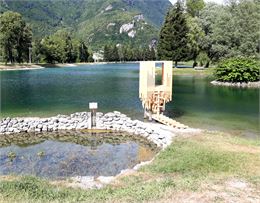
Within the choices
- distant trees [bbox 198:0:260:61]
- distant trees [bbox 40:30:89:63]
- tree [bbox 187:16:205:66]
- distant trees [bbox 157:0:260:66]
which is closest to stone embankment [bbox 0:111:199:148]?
distant trees [bbox 198:0:260:61]

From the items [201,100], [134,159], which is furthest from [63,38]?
[134,159]

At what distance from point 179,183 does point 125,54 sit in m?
162

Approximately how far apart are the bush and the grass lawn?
34.2 meters

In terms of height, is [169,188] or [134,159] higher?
[169,188]

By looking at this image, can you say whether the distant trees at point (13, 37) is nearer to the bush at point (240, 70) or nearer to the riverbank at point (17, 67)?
the riverbank at point (17, 67)

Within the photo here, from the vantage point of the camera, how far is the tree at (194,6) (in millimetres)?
75438

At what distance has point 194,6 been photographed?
75938 millimetres

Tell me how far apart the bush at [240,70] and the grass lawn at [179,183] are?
3420 centimetres

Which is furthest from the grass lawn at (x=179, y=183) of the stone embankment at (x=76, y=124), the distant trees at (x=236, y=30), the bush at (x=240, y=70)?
the distant trees at (x=236, y=30)

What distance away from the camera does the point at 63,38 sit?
402ft

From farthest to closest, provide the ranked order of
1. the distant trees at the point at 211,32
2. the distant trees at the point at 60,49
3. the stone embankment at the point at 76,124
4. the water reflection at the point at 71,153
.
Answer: the distant trees at the point at 60,49 < the distant trees at the point at 211,32 < the stone embankment at the point at 76,124 < the water reflection at the point at 71,153

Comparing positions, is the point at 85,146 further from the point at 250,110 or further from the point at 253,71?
the point at 253,71

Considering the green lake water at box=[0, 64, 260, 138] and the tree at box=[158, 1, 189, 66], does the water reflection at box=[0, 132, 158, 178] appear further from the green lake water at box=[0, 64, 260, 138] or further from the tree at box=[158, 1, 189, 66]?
the tree at box=[158, 1, 189, 66]

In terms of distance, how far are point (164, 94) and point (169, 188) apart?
14.3 m
